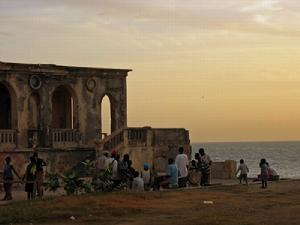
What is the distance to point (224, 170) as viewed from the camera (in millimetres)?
36938

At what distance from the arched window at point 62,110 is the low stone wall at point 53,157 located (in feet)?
13.2

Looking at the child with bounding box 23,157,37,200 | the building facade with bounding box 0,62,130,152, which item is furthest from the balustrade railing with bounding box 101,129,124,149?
the child with bounding box 23,157,37,200

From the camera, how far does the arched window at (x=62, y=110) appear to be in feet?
130

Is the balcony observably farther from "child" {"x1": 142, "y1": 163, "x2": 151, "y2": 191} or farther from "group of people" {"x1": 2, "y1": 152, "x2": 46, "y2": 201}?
"child" {"x1": 142, "y1": 163, "x2": 151, "y2": 191}

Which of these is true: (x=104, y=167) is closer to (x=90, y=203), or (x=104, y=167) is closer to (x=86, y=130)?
(x=90, y=203)

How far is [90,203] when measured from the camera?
858 inches

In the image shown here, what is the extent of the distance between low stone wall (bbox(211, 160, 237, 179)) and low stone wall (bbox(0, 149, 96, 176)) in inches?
237

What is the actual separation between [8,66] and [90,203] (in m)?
13.5

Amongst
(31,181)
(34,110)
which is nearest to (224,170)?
(34,110)

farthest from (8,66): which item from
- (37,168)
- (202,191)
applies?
(202,191)

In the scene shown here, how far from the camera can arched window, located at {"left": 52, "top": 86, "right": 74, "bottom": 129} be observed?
3966 centimetres

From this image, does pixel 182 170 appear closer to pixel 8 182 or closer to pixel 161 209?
pixel 161 209

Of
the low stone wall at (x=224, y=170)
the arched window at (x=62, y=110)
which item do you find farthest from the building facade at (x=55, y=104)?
the low stone wall at (x=224, y=170)

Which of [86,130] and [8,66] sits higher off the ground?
[8,66]
